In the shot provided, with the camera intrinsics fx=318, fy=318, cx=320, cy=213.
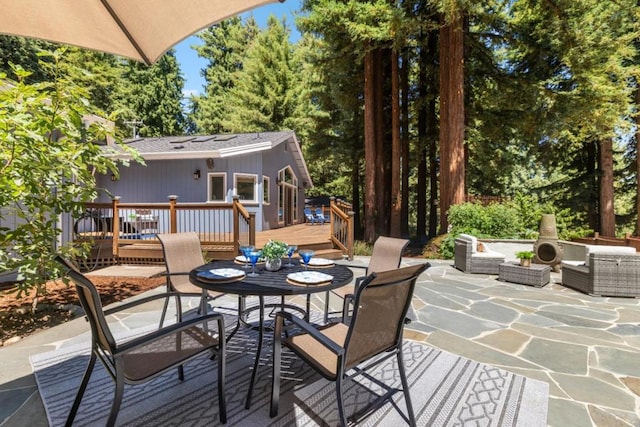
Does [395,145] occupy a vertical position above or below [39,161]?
above

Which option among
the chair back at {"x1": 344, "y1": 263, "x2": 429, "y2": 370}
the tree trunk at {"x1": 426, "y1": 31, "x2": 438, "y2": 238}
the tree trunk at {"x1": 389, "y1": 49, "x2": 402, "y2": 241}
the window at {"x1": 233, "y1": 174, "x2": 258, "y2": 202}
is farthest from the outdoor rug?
the tree trunk at {"x1": 426, "y1": 31, "x2": 438, "y2": 238}

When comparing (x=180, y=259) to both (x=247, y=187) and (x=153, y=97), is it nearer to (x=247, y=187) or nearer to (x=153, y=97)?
(x=247, y=187)

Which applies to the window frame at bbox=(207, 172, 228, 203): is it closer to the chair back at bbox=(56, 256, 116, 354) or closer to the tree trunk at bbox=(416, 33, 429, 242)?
the tree trunk at bbox=(416, 33, 429, 242)

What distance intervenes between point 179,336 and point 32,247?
2576mm

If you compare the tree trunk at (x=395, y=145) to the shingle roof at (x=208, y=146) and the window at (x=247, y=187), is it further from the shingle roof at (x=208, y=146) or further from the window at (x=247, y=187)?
the window at (x=247, y=187)

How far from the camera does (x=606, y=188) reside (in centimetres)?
1227

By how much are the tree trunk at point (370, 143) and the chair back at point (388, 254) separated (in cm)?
847

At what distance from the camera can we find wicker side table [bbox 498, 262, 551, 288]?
5.71m

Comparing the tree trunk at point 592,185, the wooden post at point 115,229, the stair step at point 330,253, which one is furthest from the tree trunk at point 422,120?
the wooden post at point 115,229

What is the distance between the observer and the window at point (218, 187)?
10.5 m

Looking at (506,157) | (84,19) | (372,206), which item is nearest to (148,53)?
(84,19)

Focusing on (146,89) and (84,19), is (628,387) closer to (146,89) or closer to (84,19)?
(84,19)

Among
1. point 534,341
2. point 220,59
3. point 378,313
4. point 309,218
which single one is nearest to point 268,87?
point 220,59

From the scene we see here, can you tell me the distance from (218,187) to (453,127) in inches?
300
